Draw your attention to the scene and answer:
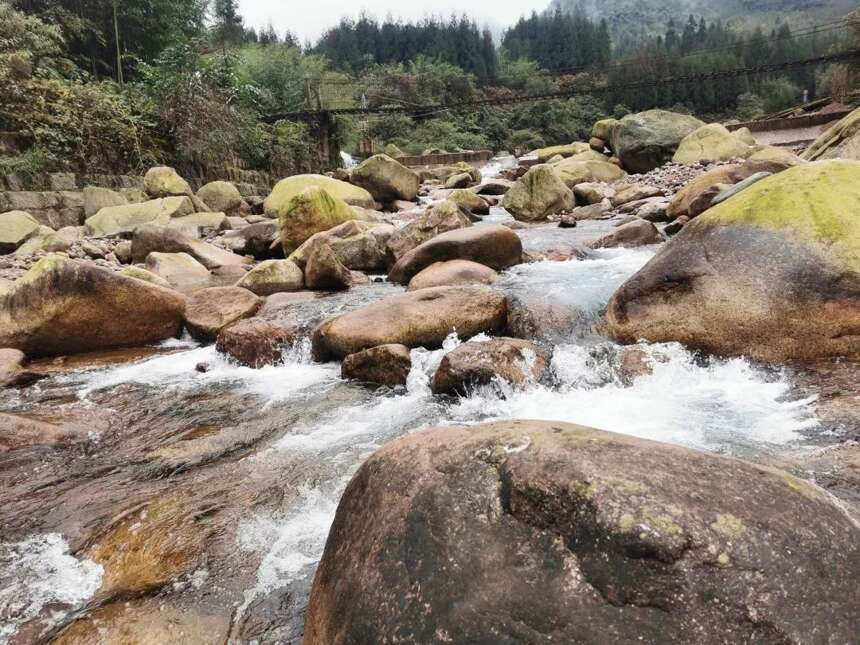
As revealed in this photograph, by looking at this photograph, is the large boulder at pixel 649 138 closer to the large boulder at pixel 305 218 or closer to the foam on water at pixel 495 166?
the foam on water at pixel 495 166

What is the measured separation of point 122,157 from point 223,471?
15.9 m

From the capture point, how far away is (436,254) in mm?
8164

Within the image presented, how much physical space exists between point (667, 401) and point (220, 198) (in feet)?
52.2

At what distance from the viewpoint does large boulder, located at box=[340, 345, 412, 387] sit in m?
4.97

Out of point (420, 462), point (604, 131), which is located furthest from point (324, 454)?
point (604, 131)

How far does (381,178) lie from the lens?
702 inches

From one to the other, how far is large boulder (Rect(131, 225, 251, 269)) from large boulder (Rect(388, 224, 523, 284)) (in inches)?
183

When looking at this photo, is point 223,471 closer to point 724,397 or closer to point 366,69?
point 724,397

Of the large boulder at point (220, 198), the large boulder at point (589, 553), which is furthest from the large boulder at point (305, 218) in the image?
the large boulder at point (589, 553)

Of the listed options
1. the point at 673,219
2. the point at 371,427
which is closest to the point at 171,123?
the point at 673,219

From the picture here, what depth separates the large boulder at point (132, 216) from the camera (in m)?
13.1

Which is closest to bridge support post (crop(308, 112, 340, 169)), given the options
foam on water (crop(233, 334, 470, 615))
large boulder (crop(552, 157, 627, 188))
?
large boulder (crop(552, 157, 627, 188))

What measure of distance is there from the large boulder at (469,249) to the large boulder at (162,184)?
1041cm

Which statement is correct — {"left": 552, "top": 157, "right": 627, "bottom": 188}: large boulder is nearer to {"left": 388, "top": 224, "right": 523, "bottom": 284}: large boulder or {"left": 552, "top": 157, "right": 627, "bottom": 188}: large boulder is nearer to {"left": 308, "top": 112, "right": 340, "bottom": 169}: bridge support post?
{"left": 308, "top": 112, "right": 340, "bottom": 169}: bridge support post
